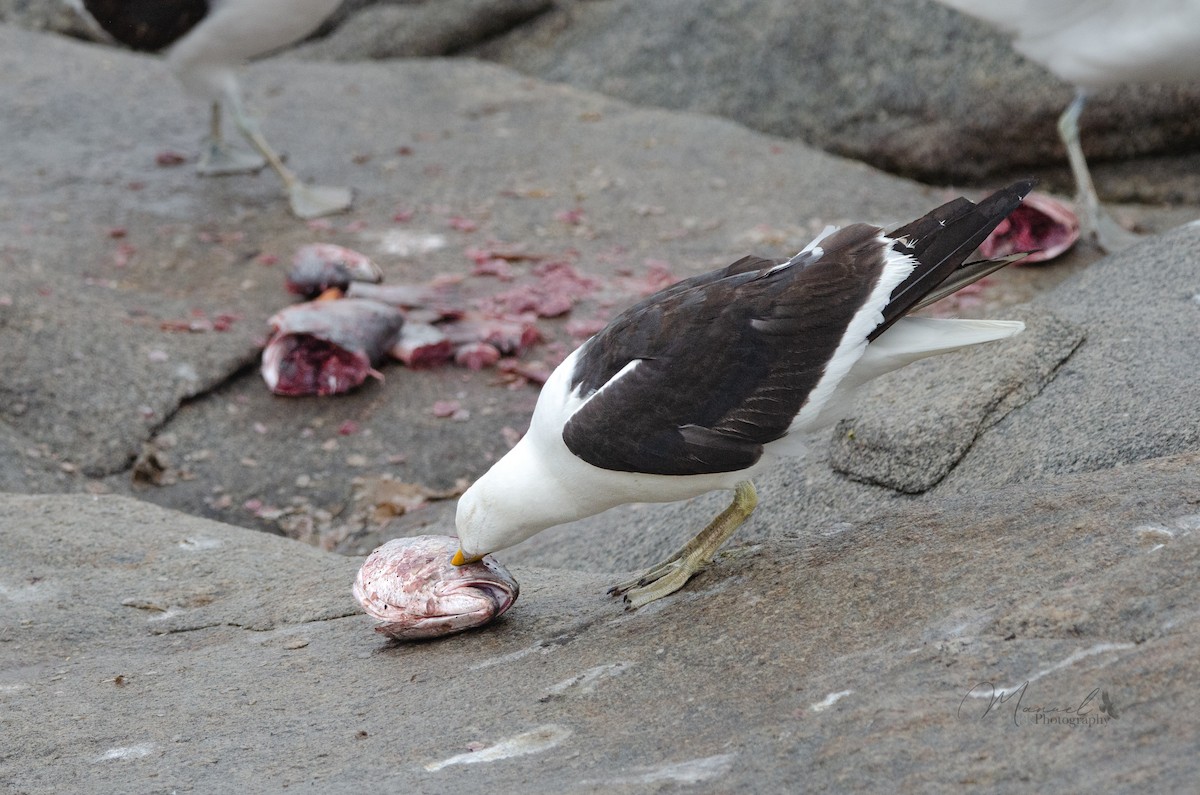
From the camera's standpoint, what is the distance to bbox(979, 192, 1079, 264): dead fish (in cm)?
614

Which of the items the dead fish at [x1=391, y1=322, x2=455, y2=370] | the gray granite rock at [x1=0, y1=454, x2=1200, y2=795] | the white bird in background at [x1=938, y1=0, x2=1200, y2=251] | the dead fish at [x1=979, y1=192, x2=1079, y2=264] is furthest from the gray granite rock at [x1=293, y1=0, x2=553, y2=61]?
the gray granite rock at [x1=0, y1=454, x2=1200, y2=795]

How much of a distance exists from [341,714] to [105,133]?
6231 mm

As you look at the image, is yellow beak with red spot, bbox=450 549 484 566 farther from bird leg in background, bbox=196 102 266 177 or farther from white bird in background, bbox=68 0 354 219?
bird leg in background, bbox=196 102 266 177

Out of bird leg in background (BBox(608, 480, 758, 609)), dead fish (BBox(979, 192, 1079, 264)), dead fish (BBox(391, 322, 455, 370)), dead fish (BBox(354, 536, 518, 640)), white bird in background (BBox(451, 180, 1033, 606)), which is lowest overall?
dead fish (BBox(391, 322, 455, 370))

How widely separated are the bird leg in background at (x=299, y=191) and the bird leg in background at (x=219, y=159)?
302mm

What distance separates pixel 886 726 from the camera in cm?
202

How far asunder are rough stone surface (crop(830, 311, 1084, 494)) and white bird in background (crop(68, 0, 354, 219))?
4177mm

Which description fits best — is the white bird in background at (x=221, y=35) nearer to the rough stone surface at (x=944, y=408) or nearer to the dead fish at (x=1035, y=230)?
the dead fish at (x=1035, y=230)

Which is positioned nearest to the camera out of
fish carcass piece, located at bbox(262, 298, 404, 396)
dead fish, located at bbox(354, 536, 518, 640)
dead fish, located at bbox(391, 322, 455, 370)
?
dead fish, located at bbox(354, 536, 518, 640)

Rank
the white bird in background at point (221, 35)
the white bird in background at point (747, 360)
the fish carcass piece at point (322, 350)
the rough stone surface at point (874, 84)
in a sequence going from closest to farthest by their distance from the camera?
the white bird in background at point (747, 360), the fish carcass piece at point (322, 350), the white bird in background at point (221, 35), the rough stone surface at point (874, 84)

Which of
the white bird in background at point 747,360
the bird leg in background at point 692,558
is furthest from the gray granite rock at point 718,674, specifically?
the white bird in background at point 747,360

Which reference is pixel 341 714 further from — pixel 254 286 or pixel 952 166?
pixel 952 166

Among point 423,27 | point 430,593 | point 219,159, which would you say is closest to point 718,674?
point 430,593

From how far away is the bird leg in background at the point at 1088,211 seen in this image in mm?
6145
